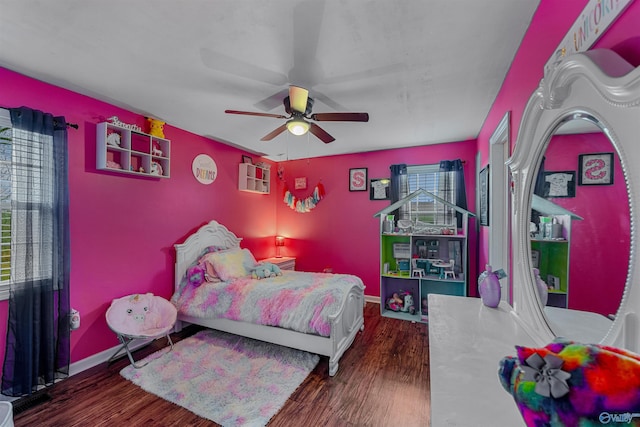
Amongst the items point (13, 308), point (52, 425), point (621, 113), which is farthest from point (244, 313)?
point (621, 113)

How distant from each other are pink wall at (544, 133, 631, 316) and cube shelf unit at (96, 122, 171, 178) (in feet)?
10.9

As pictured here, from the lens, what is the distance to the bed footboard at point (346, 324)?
2393 millimetres

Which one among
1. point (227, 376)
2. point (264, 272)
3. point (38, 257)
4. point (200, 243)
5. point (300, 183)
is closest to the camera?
point (38, 257)

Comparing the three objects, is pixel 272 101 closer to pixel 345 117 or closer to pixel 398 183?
pixel 345 117


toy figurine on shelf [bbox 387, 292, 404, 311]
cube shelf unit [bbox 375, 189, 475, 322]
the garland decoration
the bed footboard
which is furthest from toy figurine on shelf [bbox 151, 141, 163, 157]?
toy figurine on shelf [bbox 387, 292, 404, 311]

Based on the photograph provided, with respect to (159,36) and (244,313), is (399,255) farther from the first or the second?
(159,36)

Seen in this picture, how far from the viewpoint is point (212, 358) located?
2621 millimetres

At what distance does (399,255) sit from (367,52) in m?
2.91

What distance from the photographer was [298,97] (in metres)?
2.00

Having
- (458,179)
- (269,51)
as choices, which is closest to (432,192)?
(458,179)

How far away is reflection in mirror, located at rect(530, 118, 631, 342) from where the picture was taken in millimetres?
726

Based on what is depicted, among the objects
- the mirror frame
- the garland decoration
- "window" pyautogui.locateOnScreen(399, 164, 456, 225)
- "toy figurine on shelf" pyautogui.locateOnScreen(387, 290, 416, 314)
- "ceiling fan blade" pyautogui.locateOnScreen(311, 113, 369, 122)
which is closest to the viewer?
the mirror frame

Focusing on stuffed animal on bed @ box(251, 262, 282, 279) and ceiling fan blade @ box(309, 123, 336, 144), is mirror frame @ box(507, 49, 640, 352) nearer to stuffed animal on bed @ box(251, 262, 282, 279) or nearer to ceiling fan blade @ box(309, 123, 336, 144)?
ceiling fan blade @ box(309, 123, 336, 144)

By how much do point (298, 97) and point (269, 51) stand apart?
363 mm
